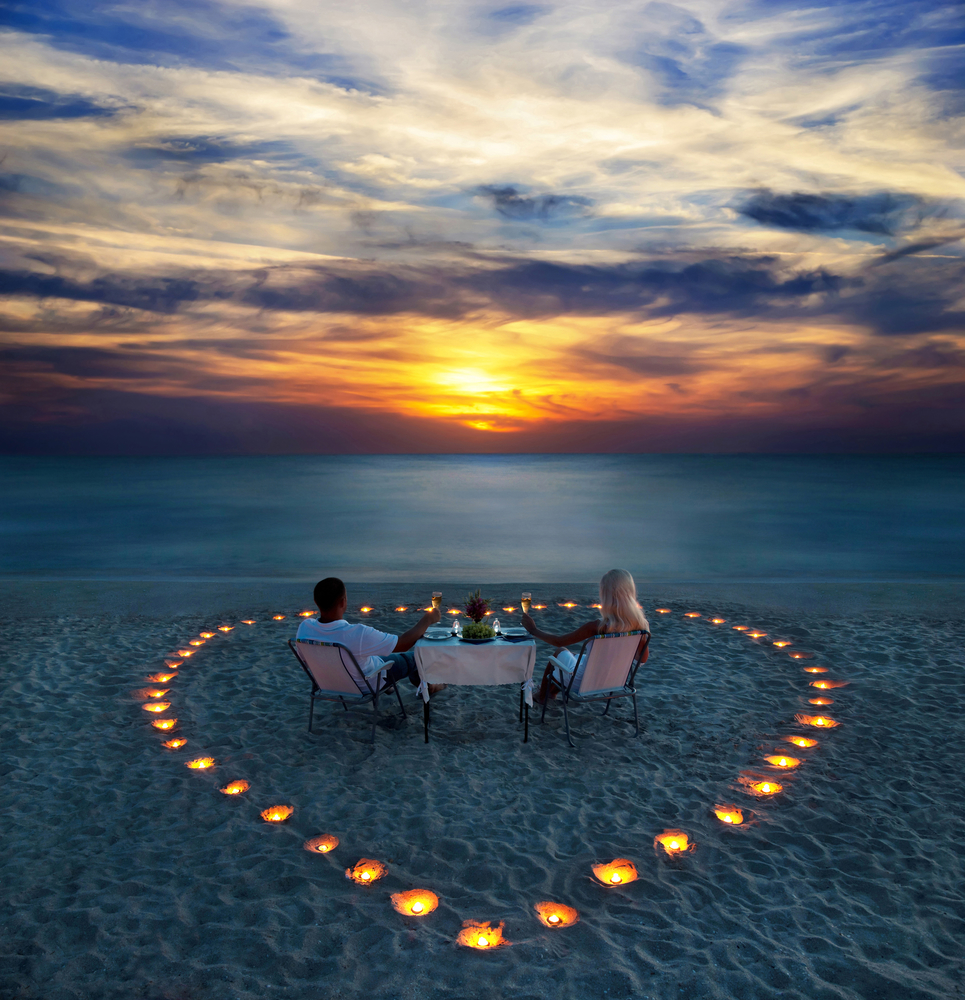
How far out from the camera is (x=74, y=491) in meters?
43.4

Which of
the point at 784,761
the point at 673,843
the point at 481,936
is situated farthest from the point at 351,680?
the point at 784,761

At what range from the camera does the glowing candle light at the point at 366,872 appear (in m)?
3.43

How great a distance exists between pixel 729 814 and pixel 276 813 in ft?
9.10

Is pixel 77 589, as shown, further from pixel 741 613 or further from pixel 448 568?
pixel 741 613

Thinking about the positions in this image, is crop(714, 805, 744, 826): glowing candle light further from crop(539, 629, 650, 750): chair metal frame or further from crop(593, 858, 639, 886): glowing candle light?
crop(539, 629, 650, 750): chair metal frame

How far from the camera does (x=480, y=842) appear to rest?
3766mm

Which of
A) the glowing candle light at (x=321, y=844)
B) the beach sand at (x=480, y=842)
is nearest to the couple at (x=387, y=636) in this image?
the beach sand at (x=480, y=842)

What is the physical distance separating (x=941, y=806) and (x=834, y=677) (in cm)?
231

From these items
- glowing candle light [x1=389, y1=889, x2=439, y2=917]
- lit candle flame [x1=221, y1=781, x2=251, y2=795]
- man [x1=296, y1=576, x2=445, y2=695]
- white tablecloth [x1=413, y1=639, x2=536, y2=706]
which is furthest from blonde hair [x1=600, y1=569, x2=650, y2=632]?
lit candle flame [x1=221, y1=781, x2=251, y2=795]

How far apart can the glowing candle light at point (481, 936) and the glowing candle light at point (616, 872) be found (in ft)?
2.01

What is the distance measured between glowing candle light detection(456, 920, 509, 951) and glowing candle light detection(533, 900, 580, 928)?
0.65ft

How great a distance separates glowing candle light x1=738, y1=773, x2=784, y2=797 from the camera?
4.29 m

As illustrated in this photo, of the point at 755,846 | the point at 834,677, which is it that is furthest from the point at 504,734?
the point at 834,677

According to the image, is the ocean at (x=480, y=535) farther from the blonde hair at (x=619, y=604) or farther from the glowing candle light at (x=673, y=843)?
the glowing candle light at (x=673, y=843)
